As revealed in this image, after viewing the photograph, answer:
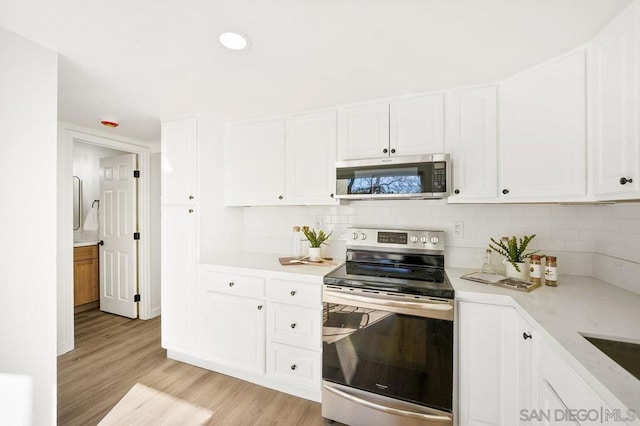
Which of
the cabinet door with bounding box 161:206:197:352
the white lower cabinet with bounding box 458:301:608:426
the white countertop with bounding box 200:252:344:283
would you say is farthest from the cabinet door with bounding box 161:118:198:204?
the white lower cabinet with bounding box 458:301:608:426

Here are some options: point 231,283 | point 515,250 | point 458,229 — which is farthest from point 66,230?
point 515,250

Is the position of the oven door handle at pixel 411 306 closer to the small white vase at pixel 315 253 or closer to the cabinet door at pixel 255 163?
the small white vase at pixel 315 253

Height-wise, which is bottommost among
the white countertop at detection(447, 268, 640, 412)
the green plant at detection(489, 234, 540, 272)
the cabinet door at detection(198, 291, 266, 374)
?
the cabinet door at detection(198, 291, 266, 374)

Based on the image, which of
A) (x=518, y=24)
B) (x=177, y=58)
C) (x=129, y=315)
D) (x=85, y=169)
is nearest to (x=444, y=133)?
(x=518, y=24)

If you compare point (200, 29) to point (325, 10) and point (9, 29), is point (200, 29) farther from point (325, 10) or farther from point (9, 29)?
point (9, 29)

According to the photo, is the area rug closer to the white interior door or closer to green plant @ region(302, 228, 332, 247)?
green plant @ region(302, 228, 332, 247)

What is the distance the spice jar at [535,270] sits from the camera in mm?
1678

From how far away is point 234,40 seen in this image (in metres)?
1.34

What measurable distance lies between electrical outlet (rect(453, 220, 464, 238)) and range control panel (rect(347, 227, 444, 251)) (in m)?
0.13

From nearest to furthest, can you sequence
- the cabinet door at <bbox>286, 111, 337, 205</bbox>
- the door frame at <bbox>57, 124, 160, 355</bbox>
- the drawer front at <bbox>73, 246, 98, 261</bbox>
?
the cabinet door at <bbox>286, 111, 337, 205</bbox>, the door frame at <bbox>57, 124, 160, 355</bbox>, the drawer front at <bbox>73, 246, 98, 261</bbox>

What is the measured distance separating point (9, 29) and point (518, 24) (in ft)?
7.76

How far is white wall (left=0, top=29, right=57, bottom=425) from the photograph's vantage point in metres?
1.29

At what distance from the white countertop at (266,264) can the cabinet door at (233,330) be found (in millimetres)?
252

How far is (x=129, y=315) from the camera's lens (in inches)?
135
